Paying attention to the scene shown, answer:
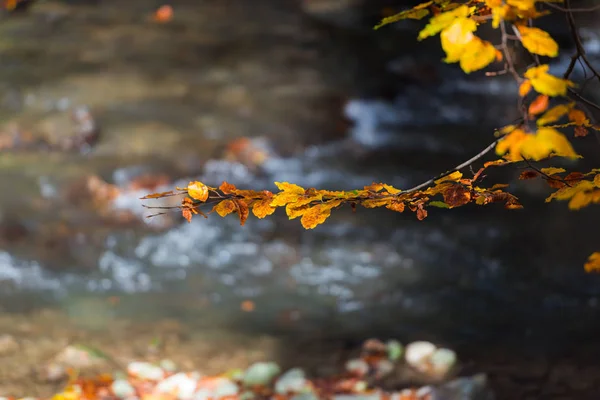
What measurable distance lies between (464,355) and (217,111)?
5.53 meters

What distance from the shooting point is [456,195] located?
192cm

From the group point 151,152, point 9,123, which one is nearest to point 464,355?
point 151,152

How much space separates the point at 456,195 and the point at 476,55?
28.1 inches

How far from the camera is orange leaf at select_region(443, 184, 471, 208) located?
74.5 inches

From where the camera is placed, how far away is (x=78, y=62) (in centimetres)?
896

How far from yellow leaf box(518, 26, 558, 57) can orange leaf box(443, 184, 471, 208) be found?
0.69m

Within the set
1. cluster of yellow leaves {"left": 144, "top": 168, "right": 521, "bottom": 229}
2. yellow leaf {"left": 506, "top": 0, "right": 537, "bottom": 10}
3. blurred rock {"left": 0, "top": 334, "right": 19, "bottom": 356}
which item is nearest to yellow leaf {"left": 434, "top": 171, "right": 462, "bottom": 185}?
cluster of yellow leaves {"left": 144, "top": 168, "right": 521, "bottom": 229}

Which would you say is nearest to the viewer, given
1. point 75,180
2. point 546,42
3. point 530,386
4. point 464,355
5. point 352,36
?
point 546,42

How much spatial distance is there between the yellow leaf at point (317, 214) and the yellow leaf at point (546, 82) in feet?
2.77

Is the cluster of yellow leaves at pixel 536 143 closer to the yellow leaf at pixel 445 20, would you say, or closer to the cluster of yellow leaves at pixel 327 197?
the yellow leaf at pixel 445 20

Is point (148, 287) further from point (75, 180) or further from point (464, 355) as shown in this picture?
point (464, 355)

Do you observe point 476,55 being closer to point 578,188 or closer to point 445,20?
point 445,20

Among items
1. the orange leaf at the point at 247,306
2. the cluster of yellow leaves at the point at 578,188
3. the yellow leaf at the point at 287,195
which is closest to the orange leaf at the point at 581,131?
the cluster of yellow leaves at the point at 578,188

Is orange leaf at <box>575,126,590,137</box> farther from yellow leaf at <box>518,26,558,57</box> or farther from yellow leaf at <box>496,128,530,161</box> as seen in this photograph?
yellow leaf at <box>496,128,530,161</box>
